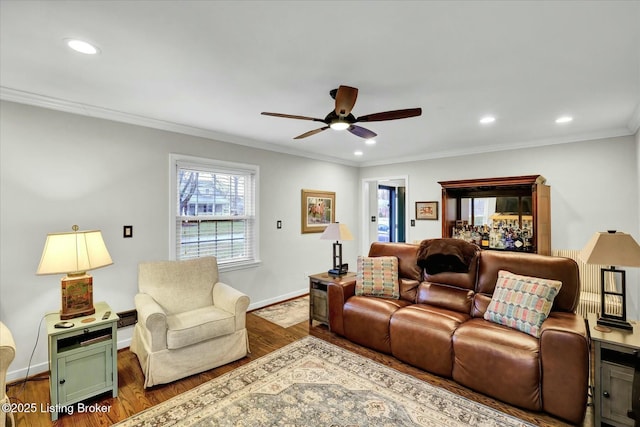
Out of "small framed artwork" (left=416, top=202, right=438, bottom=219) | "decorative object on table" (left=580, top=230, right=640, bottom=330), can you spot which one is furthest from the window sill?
"decorative object on table" (left=580, top=230, right=640, bottom=330)

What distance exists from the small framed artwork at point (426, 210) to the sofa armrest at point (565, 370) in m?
3.14

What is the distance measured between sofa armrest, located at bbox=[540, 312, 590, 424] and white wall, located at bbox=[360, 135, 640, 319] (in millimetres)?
2416

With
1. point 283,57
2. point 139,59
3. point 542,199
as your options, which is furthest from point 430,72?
point 542,199

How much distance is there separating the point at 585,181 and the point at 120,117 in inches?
221

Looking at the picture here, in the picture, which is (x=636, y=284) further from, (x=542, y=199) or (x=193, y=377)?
(x=193, y=377)

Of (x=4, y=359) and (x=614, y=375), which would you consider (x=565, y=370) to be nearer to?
(x=614, y=375)

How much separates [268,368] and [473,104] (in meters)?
3.13

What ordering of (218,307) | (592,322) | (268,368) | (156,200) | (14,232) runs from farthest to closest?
(156,200), (218,307), (268,368), (14,232), (592,322)

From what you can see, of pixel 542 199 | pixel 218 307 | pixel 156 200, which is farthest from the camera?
pixel 542 199

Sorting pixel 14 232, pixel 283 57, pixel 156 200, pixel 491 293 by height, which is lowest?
pixel 491 293

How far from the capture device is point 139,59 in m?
2.01

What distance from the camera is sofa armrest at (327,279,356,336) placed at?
3.32 m

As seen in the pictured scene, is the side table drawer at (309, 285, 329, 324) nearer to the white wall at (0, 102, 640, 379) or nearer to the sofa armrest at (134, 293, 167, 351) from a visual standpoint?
the white wall at (0, 102, 640, 379)

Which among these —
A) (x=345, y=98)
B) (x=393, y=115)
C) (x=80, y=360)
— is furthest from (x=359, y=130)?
(x=80, y=360)
